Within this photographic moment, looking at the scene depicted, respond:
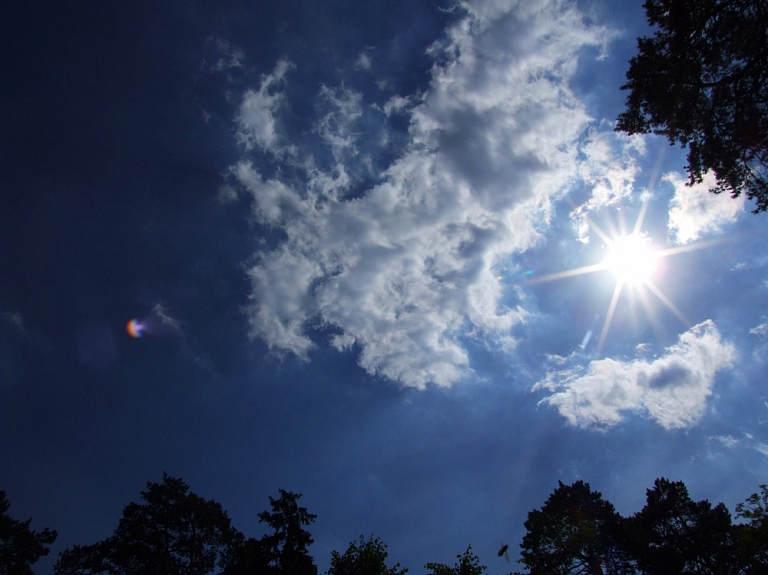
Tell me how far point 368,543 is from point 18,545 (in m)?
22.9

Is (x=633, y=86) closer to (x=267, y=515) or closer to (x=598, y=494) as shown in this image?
(x=598, y=494)

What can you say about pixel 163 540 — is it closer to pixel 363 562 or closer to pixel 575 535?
pixel 363 562

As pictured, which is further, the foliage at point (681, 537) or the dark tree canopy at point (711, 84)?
the foliage at point (681, 537)

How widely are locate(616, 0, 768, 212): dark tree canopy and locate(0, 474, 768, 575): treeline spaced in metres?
Result: 26.4

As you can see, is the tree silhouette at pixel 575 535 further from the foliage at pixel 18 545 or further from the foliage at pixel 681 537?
the foliage at pixel 18 545

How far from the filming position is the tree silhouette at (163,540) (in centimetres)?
2381

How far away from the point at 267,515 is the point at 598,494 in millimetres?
28366

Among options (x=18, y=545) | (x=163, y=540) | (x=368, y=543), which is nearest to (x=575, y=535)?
(x=368, y=543)

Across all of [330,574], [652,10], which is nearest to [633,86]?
[652,10]

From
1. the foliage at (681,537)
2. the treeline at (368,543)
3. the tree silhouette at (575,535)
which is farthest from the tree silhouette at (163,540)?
the foliage at (681,537)

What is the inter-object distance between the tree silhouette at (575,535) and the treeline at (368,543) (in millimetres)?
73

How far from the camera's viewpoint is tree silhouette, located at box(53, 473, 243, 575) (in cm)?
2381

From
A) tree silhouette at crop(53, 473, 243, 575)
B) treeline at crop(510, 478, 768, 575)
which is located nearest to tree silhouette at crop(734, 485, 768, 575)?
treeline at crop(510, 478, 768, 575)

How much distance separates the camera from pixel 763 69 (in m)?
10.8
